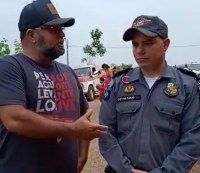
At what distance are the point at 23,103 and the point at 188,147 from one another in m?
1.06

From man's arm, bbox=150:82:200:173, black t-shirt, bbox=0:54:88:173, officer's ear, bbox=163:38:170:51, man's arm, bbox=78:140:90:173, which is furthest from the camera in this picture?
man's arm, bbox=78:140:90:173

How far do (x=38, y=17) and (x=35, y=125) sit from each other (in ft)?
2.38

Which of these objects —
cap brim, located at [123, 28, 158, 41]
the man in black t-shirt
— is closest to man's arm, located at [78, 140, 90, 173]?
the man in black t-shirt

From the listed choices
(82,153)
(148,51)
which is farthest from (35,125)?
(148,51)

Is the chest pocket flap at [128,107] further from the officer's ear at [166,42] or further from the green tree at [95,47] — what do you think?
the green tree at [95,47]

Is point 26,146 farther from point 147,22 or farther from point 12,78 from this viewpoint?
point 147,22

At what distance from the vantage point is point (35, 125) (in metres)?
2.17

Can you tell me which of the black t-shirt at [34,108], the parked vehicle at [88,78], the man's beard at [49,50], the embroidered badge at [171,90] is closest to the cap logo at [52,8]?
the man's beard at [49,50]

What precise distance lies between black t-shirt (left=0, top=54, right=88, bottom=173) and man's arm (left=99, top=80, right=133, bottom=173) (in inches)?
9.1

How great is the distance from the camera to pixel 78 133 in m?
2.23

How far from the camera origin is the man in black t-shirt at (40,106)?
2.21m

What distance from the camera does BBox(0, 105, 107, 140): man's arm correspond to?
2.18 m

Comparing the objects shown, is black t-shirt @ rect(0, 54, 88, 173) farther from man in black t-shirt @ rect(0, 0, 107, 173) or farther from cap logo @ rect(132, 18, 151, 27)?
cap logo @ rect(132, 18, 151, 27)

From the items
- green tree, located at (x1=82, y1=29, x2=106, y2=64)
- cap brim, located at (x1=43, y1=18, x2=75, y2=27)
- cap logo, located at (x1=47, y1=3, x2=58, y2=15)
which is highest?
cap logo, located at (x1=47, y1=3, x2=58, y2=15)
